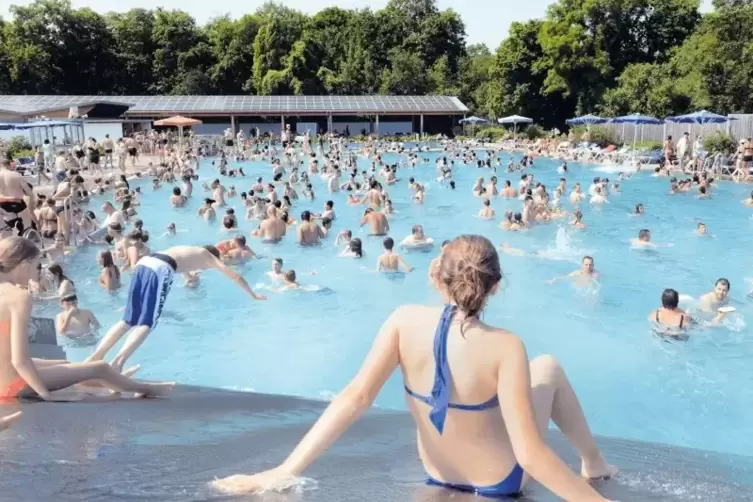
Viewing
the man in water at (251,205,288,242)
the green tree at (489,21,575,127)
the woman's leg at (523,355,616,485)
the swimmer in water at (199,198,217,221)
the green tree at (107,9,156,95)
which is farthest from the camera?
the green tree at (107,9,156,95)

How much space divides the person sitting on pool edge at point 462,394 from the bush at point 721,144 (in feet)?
79.2

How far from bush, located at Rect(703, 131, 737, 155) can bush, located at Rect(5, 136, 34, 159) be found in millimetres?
22646

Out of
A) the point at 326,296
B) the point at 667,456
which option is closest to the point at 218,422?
the point at 667,456

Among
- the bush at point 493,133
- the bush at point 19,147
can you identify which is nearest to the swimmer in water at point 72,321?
the bush at point 19,147

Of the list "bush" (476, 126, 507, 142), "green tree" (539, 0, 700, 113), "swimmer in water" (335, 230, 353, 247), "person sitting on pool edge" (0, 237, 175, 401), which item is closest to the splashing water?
"swimmer in water" (335, 230, 353, 247)

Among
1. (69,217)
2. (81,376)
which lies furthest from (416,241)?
(81,376)

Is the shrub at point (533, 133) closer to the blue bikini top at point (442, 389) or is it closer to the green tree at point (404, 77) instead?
the green tree at point (404, 77)

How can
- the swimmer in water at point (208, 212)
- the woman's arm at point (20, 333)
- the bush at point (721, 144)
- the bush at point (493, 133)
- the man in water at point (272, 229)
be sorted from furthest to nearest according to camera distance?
the bush at point (493, 133) → the bush at point (721, 144) → the swimmer in water at point (208, 212) → the man in water at point (272, 229) → the woman's arm at point (20, 333)

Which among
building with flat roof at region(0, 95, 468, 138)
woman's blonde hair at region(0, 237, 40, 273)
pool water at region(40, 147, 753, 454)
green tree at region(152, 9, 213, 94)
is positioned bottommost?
pool water at region(40, 147, 753, 454)

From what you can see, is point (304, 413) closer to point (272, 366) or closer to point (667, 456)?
point (667, 456)

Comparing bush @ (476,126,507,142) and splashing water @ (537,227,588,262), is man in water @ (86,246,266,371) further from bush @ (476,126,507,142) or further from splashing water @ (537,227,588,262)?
bush @ (476,126,507,142)

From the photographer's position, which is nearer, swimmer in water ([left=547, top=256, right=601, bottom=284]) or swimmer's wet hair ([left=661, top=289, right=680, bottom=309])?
swimmer's wet hair ([left=661, top=289, right=680, bottom=309])

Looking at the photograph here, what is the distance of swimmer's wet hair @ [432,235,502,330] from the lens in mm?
1904

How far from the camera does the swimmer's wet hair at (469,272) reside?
6.25 feet
